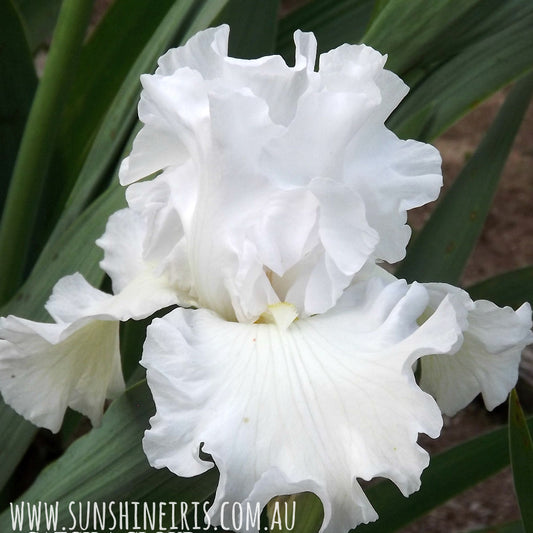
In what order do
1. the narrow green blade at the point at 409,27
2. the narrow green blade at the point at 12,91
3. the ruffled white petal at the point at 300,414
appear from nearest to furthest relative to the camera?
1. the ruffled white petal at the point at 300,414
2. the narrow green blade at the point at 409,27
3. the narrow green blade at the point at 12,91

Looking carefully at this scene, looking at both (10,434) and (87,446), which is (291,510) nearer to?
(87,446)

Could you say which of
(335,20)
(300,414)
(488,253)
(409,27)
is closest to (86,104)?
(335,20)

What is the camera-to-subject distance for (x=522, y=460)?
67 cm

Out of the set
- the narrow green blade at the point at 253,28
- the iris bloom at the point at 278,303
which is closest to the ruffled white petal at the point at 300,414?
the iris bloom at the point at 278,303

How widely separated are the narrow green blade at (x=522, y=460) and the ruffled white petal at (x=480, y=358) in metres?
0.02

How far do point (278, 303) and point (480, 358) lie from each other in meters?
0.19

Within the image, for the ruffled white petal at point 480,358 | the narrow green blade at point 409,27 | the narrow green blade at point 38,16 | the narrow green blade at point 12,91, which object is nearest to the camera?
the ruffled white petal at point 480,358

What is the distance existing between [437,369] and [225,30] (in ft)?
1.17

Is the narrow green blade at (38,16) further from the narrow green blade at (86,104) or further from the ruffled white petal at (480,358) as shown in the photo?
the ruffled white petal at (480,358)

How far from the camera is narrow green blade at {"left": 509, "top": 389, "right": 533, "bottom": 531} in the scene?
67 cm

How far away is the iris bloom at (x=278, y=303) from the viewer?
55 centimetres

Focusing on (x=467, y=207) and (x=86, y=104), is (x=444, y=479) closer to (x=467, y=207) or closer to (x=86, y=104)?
(x=467, y=207)

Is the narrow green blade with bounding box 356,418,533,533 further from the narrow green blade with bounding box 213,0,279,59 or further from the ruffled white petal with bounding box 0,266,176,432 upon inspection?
the narrow green blade with bounding box 213,0,279,59

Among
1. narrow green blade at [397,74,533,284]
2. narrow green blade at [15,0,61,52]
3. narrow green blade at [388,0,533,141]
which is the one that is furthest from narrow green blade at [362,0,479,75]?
narrow green blade at [15,0,61,52]
